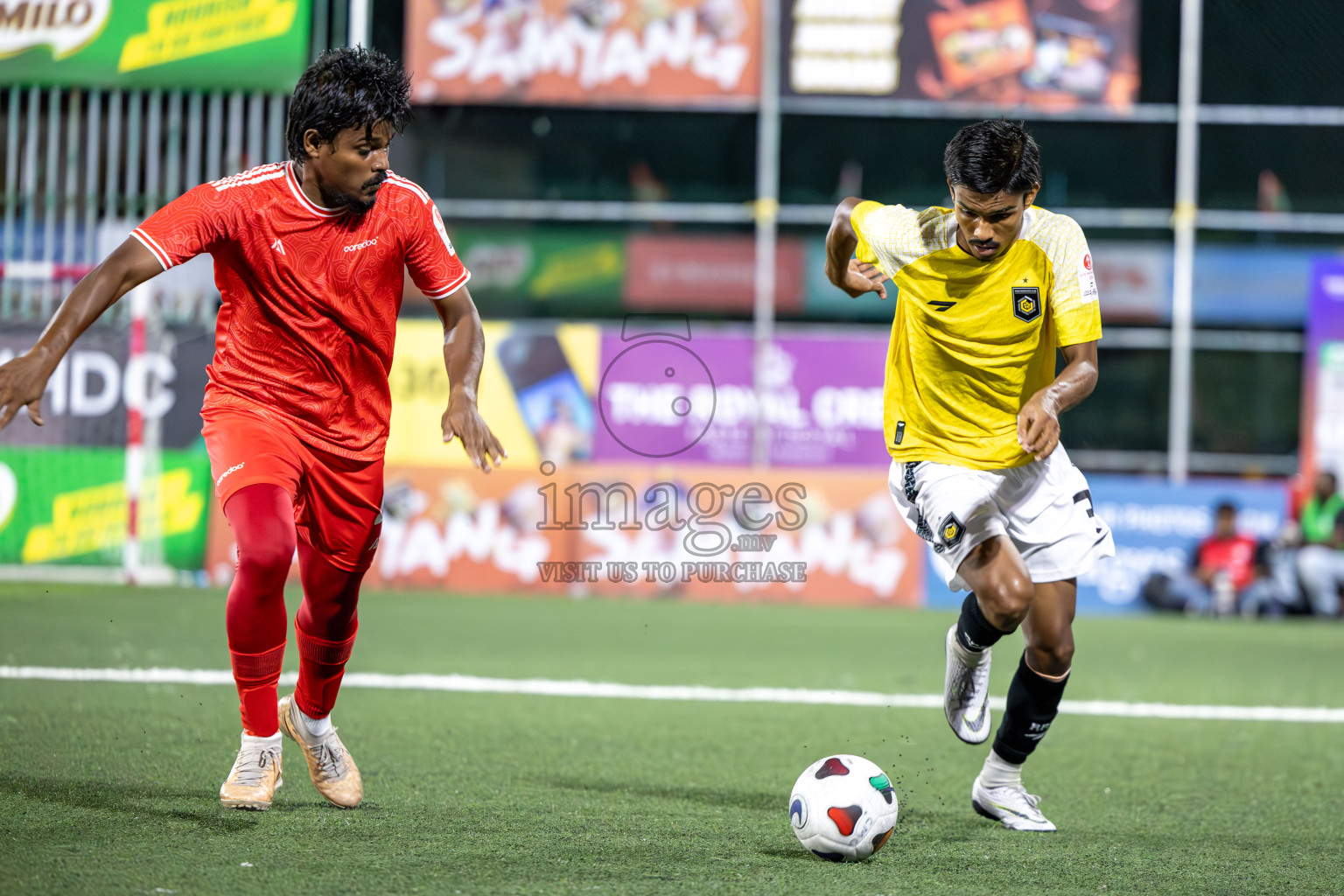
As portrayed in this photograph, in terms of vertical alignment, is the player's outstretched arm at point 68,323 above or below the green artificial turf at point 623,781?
above

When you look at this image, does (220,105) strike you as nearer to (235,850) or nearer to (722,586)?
(722,586)

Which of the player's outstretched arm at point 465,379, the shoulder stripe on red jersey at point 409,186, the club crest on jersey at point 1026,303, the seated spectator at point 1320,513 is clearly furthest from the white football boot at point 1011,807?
the seated spectator at point 1320,513

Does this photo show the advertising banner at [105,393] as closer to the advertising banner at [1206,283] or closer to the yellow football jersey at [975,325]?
the advertising banner at [1206,283]

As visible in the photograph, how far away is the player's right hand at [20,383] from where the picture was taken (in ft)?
12.4

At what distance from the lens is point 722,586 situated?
12711 millimetres

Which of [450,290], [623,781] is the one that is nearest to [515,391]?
[623,781]

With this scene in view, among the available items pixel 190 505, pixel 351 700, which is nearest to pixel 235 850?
pixel 351 700

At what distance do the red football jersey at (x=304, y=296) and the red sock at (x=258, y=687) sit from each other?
62 cm

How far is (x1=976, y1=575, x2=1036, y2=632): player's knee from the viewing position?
4551 mm

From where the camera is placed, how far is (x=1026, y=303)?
4.77 metres

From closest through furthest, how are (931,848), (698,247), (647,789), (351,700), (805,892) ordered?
(805,892)
(931,848)
(647,789)
(351,700)
(698,247)

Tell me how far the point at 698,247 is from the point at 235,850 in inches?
555

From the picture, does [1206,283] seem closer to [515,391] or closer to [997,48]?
[997,48]

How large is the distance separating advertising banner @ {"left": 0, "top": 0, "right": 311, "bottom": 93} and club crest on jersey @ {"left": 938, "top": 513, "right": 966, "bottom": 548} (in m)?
9.78
